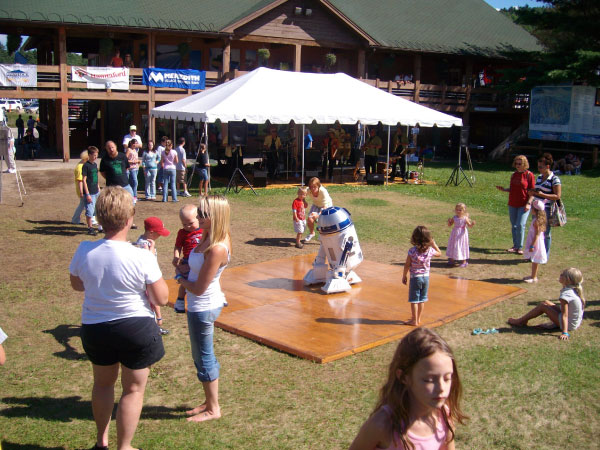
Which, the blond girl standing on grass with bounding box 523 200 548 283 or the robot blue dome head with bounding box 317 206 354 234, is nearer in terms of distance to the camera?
the robot blue dome head with bounding box 317 206 354 234

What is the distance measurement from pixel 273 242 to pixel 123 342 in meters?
7.90

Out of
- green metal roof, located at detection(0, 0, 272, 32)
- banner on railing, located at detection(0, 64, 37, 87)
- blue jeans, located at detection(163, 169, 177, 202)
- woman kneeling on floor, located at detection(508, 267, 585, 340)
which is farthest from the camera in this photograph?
green metal roof, located at detection(0, 0, 272, 32)

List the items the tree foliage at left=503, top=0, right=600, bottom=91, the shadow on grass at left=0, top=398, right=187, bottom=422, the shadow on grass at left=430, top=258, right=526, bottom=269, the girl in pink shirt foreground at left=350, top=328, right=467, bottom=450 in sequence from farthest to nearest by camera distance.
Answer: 1. the tree foliage at left=503, top=0, right=600, bottom=91
2. the shadow on grass at left=430, top=258, right=526, bottom=269
3. the shadow on grass at left=0, top=398, right=187, bottom=422
4. the girl in pink shirt foreground at left=350, top=328, right=467, bottom=450

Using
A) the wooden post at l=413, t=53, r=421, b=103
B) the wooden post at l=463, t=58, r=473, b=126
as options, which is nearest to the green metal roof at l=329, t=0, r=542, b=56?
the wooden post at l=413, t=53, r=421, b=103

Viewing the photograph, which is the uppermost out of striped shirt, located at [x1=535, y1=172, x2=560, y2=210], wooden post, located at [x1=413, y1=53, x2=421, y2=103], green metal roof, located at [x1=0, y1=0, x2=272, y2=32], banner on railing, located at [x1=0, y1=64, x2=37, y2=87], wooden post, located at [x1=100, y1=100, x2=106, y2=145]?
green metal roof, located at [x1=0, y1=0, x2=272, y2=32]

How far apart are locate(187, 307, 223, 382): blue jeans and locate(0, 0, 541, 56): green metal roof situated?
21827 mm

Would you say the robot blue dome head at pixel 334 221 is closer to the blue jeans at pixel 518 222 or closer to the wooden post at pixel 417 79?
the blue jeans at pixel 518 222

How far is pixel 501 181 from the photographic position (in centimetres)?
2195

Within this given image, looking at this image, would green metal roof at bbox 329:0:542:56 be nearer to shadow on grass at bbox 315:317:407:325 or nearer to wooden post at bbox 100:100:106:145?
wooden post at bbox 100:100:106:145

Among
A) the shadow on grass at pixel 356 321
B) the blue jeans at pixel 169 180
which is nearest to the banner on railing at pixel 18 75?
the blue jeans at pixel 169 180

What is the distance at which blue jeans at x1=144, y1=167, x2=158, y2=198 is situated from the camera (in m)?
16.2

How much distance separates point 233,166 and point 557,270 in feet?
39.8

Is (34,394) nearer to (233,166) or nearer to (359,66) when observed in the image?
(233,166)

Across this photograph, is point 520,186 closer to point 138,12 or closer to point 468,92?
point 138,12
